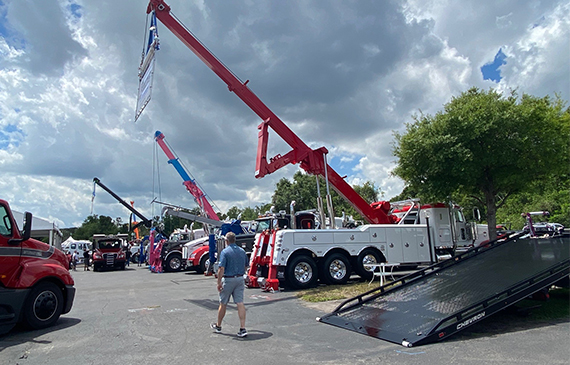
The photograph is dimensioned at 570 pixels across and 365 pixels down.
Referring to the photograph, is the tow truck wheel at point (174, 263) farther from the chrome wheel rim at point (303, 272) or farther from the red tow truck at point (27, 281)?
the red tow truck at point (27, 281)

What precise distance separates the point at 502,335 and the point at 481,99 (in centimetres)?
1019

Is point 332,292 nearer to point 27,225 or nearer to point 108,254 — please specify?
point 27,225

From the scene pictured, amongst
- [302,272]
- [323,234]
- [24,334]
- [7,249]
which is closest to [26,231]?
[7,249]

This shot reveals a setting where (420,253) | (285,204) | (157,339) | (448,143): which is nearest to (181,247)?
(420,253)

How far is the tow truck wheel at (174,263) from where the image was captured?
2267 cm

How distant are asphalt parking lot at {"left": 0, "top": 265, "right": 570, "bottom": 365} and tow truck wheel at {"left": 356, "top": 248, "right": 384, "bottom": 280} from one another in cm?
413

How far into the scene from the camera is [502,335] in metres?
5.76

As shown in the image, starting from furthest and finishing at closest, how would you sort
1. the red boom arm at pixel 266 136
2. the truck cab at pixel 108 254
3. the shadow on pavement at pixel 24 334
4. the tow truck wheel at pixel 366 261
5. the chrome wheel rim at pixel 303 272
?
the truck cab at pixel 108 254 < the red boom arm at pixel 266 136 < the tow truck wheel at pixel 366 261 < the chrome wheel rim at pixel 303 272 < the shadow on pavement at pixel 24 334

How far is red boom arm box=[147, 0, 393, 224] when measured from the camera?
514 inches

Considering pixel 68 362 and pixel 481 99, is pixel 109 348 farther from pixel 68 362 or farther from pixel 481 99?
pixel 481 99

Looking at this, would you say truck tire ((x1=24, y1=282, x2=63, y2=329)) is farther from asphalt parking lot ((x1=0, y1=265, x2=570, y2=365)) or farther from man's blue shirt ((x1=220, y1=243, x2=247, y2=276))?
man's blue shirt ((x1=220, y1=243, x2=247, y2=276))

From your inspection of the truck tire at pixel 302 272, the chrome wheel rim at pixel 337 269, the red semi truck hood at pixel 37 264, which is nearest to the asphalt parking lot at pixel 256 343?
the red semi truck hood at pixel 37 264

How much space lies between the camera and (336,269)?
1221 cm

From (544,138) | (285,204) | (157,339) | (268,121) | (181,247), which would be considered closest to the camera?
(157,339)
